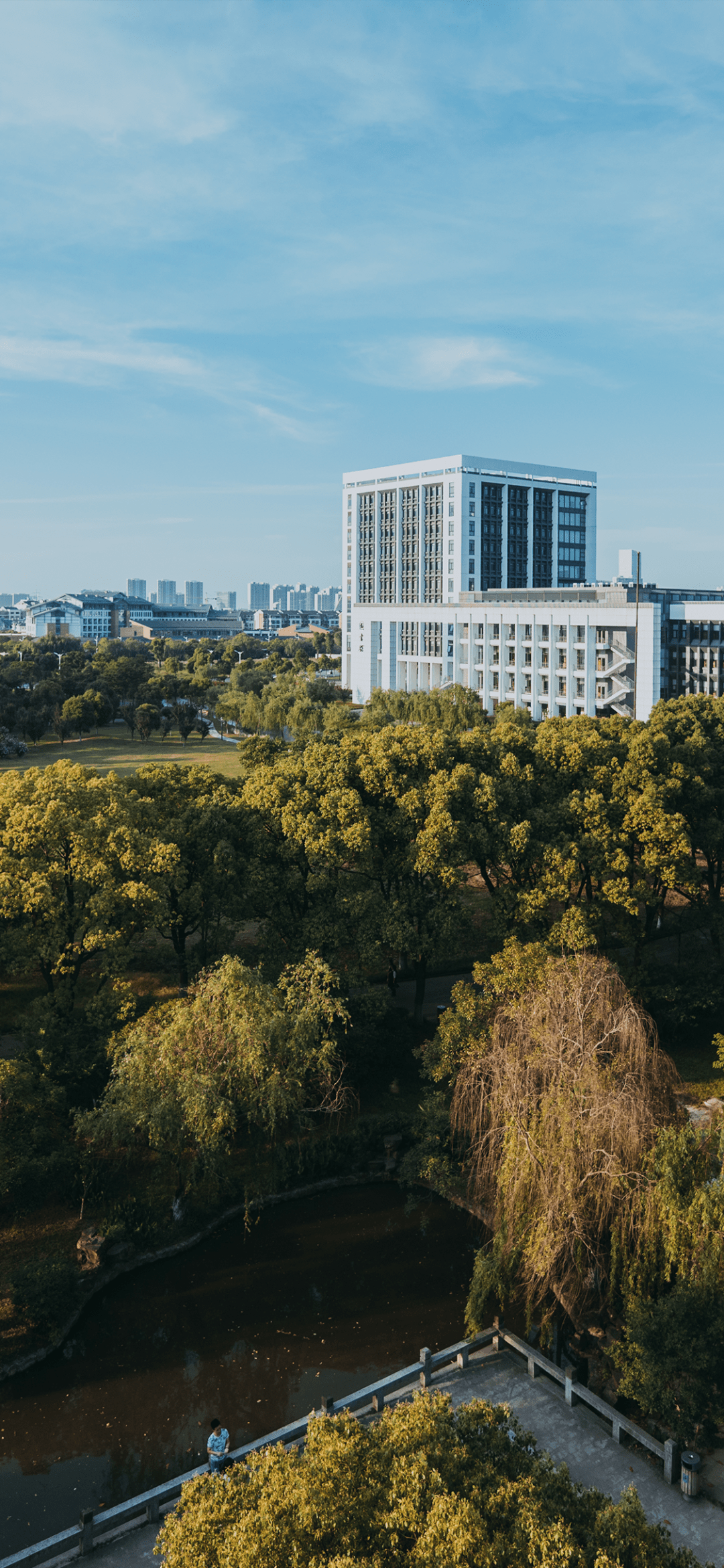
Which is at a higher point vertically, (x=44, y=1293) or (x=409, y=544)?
(x=409, y=544)

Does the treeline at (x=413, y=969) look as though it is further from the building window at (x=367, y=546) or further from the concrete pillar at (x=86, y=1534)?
the building window at (x=367, y=546)

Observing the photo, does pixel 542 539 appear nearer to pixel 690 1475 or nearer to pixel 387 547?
pixel 387 547

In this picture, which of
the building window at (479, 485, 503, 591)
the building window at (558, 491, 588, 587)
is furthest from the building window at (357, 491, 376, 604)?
the building window at (558, 491, 588, 587)

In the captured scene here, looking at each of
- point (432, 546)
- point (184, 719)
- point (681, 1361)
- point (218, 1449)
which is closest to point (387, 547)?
point (432, 546)

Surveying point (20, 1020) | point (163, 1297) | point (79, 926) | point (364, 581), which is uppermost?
point (364, 581)

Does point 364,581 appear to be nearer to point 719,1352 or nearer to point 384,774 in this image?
point 384,774

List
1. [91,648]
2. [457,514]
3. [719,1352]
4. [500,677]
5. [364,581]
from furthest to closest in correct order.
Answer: [91,648] < [364,581] < [457,514] < [500,677] < [719,1352]

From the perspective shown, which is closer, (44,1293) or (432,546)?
(44,1293)

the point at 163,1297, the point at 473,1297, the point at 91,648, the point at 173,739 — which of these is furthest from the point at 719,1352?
the point at 91,648
